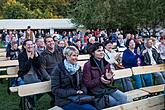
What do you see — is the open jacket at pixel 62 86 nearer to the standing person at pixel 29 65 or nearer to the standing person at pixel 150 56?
the standing person at pixel 29 65

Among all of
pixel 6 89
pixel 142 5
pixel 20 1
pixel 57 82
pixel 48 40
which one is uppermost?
pixel 20 1

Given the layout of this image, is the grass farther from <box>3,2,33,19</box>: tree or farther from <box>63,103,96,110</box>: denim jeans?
<box>3,2,33,19</box>: tree

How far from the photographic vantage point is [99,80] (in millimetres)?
6414

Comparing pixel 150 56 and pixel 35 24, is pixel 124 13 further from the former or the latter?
pixel 35 24

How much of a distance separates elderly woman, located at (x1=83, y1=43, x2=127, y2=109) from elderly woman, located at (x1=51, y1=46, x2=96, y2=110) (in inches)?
7.9

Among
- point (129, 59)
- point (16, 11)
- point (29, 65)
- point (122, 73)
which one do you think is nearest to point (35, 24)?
point (16, 11)

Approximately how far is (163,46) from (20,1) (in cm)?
6497

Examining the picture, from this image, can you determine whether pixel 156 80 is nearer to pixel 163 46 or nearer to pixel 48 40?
pixel 163 46

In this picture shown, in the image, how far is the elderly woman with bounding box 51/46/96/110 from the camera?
609 centimetres

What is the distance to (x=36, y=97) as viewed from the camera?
25.9ft

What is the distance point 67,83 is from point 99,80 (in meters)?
0.60

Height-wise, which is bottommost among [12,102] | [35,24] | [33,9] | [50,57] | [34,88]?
[12,102]

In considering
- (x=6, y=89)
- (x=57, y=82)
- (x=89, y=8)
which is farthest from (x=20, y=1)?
(x=57, y=82)

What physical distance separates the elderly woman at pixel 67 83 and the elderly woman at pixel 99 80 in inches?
7.9
